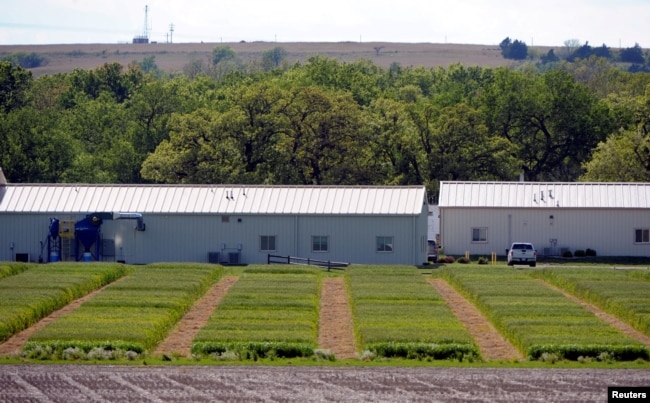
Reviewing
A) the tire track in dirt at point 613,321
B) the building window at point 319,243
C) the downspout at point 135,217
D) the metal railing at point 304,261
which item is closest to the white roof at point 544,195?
the building window at point 319,243

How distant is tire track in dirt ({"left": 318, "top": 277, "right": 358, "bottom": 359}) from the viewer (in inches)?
1673

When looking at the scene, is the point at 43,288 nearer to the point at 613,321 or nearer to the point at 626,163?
the point at 613,321

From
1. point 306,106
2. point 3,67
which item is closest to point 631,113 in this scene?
point 306,106

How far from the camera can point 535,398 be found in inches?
1359

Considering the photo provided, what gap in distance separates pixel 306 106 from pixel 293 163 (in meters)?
4.05

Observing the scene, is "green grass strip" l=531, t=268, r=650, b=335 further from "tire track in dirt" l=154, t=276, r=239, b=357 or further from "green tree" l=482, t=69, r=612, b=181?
"green tree" l=482, t=69, r=612, b=181

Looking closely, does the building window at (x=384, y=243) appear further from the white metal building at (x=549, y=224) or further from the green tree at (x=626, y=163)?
the green tree at (x=626, y=163)

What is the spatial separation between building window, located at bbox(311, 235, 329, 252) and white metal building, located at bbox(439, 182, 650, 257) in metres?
8.53

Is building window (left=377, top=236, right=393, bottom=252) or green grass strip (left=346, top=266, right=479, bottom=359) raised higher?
building window (left=377, top=236, right=393, bottom=252)

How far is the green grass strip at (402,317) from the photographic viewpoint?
40.7 meters

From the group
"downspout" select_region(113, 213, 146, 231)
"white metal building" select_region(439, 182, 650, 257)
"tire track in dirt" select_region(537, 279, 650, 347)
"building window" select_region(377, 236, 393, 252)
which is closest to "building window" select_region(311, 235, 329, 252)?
"building window" select_region(377, 236, 393, 252)

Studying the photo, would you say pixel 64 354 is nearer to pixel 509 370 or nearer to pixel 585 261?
pixel 509 370

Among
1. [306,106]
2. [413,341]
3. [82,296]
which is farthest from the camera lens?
[306,106]

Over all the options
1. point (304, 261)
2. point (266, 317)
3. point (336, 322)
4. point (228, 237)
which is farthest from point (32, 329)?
point (304, 261)
